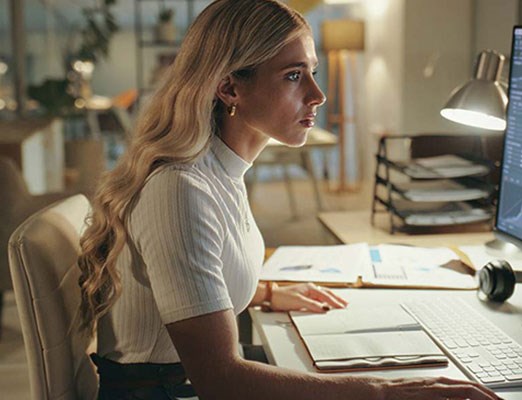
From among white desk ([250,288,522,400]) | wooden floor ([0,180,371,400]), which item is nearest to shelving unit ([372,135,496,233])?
wooden floor ([0,180,371,400])

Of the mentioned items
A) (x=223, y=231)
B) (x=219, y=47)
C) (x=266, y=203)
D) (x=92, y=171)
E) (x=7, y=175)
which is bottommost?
(x=266, y=203)

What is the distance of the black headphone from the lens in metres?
1.48

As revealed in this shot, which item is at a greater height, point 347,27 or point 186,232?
point 347,27

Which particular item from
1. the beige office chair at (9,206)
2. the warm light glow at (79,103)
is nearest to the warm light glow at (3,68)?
the warm light glow at (79,103)

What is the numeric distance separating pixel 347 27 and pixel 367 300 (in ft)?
17.7

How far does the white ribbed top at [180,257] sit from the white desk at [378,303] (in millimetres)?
99

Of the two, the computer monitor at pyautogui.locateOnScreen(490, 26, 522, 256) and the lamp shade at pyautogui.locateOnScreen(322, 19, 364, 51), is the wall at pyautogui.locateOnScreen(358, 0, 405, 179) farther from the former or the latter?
the computer monitor at pyautogui.locateOnScreen(490, 26, 522, 256)

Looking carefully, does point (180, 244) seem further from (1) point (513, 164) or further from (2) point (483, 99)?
(2) point (483, 99)

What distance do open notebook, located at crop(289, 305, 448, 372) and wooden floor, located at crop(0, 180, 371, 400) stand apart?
0.88m

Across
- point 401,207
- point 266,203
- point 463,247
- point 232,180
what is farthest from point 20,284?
point 266,203

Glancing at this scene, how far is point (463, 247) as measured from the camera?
6.43 ft

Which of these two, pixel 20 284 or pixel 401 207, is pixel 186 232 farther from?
pixel 401 207

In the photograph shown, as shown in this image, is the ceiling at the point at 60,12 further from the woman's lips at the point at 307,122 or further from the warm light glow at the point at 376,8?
the woman's lips at the point at 307,122

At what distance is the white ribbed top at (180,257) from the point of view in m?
1.13
